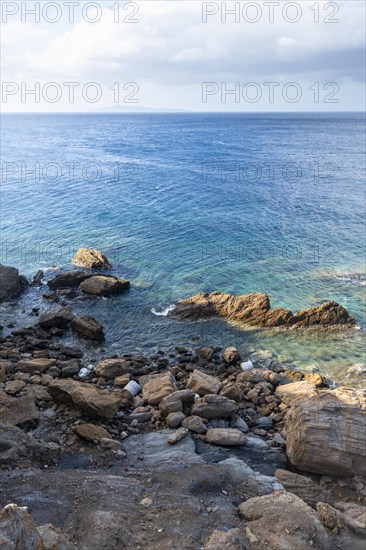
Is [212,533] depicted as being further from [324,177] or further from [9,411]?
[324,177]

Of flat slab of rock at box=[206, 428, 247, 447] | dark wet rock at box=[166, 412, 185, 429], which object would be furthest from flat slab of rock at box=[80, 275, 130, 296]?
flat slab of rock at box=[206, 428, 247, 447]

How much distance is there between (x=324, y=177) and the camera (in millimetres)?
81312

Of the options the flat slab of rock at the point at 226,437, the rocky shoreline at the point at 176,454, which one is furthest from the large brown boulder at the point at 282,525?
the flat slab of rock at the point at 226,437

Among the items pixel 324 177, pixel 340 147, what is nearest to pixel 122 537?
pixel 324 177

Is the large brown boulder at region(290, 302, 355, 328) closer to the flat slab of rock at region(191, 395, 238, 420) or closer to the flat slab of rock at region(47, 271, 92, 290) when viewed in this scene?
the flat slab of rock at region(191, 395, 238, 420)

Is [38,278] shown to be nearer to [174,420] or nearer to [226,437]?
[174,420]

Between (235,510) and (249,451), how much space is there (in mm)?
5044

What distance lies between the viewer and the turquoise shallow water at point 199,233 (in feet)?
105

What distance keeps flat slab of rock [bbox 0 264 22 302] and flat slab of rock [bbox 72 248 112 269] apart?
645cm

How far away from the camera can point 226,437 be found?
19.2 m

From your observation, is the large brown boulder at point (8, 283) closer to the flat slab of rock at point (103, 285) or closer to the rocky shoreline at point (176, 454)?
the flat slab of rock at point (103, 285)

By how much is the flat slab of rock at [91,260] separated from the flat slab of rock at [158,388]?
19405 mm

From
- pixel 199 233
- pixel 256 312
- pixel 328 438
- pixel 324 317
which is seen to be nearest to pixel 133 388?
pixel 328 438

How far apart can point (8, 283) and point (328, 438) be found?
26591mm
